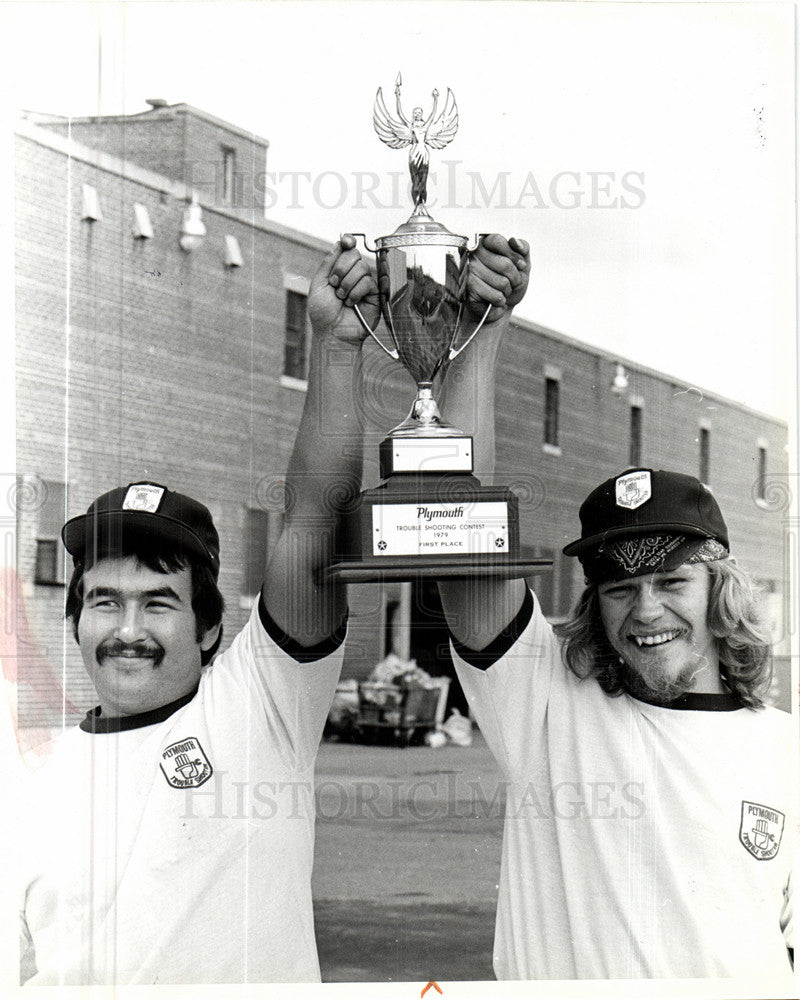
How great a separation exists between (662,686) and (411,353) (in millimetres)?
1067

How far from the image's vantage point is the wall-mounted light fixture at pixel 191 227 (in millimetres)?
3260

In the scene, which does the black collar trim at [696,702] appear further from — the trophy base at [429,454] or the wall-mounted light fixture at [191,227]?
the wall-mounted light fixture at [191,227]

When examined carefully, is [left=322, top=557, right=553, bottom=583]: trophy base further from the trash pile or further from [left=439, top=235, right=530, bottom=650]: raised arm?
the trash pile

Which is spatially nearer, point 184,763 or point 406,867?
point 184,763

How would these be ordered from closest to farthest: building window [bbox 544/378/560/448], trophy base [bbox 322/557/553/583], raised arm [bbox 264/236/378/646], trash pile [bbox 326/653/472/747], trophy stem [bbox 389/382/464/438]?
trophy base [bbox 322/557/553/583] < trophy stem [bbox 389/382/464/438] < raised arm [bbox 264/236/378/646] < trash pile [bbox 326/653/472/747] < building window [bbox 544/378/560/448]

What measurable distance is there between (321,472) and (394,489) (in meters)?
0.24

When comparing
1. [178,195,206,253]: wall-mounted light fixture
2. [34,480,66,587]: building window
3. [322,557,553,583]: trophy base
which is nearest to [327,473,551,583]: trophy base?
[322,557,553,583]: trophy base

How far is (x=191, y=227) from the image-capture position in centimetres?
326

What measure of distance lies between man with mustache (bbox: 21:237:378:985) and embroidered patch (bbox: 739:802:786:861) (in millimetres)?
1123

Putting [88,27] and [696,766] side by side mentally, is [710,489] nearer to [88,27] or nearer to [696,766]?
[696,766]

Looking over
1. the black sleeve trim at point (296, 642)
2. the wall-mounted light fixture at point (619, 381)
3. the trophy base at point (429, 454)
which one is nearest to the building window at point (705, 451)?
the wall-mounted light fixture at point (619, 381)

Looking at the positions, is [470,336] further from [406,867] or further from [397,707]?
[406,867]

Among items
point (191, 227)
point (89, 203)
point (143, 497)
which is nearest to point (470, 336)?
point (191, 227)

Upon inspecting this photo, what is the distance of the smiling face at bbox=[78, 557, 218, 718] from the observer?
10.1 ft
